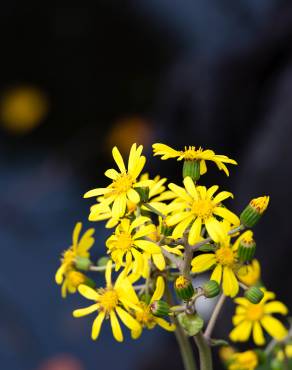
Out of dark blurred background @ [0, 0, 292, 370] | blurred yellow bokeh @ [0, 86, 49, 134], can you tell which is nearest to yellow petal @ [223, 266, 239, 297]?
dark blurred background @ [0, 0, 292, 370]

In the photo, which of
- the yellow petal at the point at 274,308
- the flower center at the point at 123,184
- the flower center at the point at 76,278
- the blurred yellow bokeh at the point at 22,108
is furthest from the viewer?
the blurred yellow bokeh at the point at 22,108

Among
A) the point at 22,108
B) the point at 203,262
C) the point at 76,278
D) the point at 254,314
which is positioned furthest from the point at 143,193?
the point at 22,108

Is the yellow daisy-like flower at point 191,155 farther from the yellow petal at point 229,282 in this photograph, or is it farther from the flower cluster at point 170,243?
the yellow petal at point 229,282

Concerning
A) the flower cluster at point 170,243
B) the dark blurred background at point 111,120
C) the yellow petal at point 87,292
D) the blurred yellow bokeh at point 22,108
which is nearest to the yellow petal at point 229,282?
the flower cluster at point 170,243

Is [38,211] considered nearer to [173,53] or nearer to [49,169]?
[49,169]

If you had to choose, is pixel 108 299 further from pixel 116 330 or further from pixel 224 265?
pixel 224 265

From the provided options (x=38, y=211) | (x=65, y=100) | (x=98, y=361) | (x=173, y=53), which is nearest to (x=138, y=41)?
(x=173, y=53)
